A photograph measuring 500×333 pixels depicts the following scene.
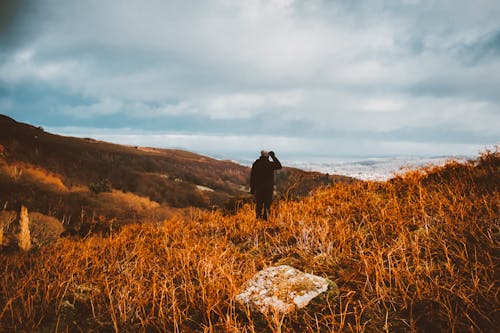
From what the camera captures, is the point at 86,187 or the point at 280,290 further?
the point at 86,187

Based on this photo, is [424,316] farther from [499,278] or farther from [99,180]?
[99,180]

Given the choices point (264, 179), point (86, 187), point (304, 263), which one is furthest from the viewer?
point (86, 187)

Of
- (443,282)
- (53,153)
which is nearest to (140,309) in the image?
(443,282)

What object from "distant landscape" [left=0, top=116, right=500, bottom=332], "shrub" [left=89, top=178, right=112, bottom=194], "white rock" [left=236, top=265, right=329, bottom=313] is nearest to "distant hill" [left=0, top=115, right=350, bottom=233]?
"shrub" [left=89, top=178, right=112, bottom=194]

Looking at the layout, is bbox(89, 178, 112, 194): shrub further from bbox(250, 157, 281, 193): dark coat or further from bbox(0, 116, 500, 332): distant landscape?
bbox(250, 157, 281, 193): dark coat

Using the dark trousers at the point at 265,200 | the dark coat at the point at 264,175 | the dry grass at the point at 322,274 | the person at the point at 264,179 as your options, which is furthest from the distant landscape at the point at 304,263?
the dark coat at the point at 264,175

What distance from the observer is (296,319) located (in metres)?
2.62

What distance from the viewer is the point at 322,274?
3580 millimetres

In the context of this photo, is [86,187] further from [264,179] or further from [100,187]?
[264,179]

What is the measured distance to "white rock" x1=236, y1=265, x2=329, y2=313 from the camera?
9.04ft

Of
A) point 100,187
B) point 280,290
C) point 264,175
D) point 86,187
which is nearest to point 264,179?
point 264,175

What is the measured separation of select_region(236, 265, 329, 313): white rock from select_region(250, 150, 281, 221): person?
12.3 ft

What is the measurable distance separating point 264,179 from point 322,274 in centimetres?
373

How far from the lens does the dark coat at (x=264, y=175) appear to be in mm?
7066
